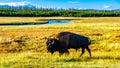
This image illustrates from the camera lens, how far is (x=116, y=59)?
19.5 m

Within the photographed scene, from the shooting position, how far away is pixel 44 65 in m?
16.8

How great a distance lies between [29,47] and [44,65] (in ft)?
50.7

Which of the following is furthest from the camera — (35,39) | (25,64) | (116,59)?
(35,39)

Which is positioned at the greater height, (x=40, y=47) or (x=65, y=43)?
(x=65, y=43)

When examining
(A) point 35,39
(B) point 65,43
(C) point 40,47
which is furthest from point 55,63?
(A) point 35,39

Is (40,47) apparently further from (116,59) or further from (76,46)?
(116,59)

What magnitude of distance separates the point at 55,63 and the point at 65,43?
360cm

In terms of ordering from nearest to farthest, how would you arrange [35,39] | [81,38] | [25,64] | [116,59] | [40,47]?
1. [25,64]
2. [116,59]
3. [81,38]
4. [40,47]
5. [35,39]

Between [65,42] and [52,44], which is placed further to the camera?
[65,42]

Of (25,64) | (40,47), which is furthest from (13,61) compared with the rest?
(40,47)

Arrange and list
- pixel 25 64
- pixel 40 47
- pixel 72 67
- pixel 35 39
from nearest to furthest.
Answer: pixel 72 67 → pixel 25 64 → pixel 40 47 → pixel 35 39

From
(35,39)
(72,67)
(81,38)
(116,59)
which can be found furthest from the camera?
(35,39)

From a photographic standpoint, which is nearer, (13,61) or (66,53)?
(13,61)

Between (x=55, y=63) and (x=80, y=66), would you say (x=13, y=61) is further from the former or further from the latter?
(x=80, y=66)
